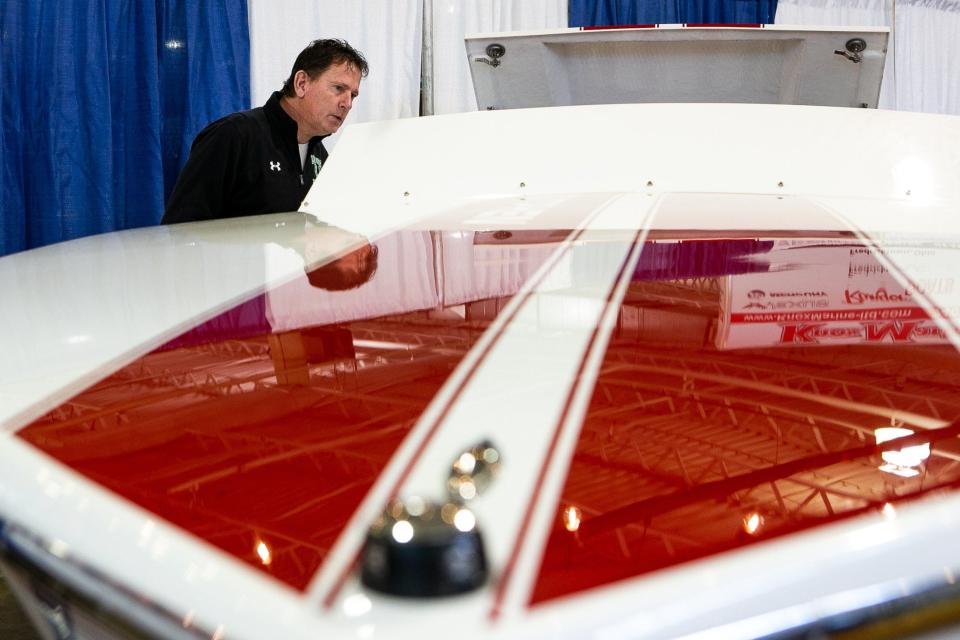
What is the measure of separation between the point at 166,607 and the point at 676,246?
2.43 feet

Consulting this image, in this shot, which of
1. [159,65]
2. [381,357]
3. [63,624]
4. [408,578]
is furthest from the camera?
[159,65]

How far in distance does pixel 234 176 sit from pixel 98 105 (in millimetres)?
1006

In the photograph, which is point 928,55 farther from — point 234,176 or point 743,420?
point 743,420

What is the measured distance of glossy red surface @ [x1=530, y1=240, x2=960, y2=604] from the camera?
1.24ft

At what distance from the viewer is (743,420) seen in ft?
1.59

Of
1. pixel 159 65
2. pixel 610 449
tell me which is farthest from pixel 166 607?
pixel 159 65

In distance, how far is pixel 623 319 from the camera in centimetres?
67

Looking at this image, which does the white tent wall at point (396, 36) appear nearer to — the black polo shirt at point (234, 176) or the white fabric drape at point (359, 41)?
the white fabric drape at point (359, 41)

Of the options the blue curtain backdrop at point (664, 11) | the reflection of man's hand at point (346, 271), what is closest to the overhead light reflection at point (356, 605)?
the reflection of man's hand at point (346, 271)

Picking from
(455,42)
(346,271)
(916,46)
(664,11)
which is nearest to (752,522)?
(346,271)

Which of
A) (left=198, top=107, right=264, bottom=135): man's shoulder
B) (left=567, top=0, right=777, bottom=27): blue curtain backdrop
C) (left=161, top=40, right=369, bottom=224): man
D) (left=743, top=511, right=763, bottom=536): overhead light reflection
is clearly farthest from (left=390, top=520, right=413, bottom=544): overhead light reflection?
(left=567, top=0, right=777, bottom=27): blue curtain backdrop

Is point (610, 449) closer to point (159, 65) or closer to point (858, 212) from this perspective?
point (858, 212)

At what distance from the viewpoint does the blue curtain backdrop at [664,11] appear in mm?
4207

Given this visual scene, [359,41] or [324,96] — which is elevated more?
[359,41]
